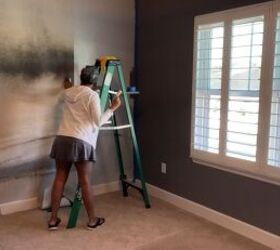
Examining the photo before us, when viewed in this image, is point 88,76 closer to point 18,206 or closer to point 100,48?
point 100,48

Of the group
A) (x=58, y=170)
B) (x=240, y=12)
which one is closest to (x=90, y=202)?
(x=58, y=170)

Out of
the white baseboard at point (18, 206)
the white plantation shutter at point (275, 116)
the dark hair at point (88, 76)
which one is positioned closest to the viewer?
the white plantation shutter at point (275, 116)

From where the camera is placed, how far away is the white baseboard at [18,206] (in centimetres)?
335

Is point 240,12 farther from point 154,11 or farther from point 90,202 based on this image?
point 90,202

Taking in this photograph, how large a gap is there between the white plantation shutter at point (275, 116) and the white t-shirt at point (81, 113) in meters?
1.41

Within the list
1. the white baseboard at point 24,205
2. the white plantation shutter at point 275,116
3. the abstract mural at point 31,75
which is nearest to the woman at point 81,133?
the white baseboard at point 24,205

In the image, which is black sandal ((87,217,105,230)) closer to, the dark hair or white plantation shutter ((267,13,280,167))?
the dark hair

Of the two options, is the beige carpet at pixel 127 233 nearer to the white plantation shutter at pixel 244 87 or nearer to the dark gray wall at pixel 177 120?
the dark gray wall at pixel 177 120

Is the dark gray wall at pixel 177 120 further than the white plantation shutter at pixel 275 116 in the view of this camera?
Yes

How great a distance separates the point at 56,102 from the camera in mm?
3539

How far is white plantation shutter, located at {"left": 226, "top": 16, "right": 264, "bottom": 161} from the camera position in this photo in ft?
9.00

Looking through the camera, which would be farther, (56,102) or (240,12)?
(56,102)

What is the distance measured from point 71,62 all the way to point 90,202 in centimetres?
147

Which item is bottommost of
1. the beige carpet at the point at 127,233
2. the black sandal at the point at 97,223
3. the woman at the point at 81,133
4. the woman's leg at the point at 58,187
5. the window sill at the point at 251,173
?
the beige carpet at the point at 127,233
